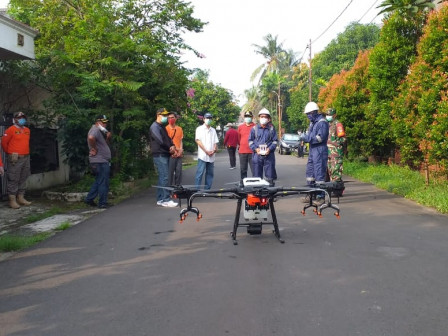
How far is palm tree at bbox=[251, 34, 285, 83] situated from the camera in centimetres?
5269

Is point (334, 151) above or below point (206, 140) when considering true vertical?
below

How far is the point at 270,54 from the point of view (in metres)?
53.4

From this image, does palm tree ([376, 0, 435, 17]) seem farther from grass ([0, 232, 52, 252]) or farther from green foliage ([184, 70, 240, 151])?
green foliage ([184, 70, 240, 151])

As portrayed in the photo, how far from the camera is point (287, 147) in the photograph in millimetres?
33938

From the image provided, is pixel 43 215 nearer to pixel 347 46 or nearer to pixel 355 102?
pixel 355 102

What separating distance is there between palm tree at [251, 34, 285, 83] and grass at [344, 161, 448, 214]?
126 feet

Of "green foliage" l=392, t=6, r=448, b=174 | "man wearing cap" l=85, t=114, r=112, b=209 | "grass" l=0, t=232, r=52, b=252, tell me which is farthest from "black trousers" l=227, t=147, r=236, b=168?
"grass" l=0, t=232, r=52, b=252

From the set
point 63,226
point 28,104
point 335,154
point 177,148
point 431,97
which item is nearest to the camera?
point 63,226

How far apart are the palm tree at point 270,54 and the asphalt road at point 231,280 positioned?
4719 centimetres

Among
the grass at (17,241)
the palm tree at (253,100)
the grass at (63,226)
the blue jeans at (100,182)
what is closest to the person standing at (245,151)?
the blue jeans at (100,182)

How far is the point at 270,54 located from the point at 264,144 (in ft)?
153

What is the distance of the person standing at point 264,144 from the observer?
8789mm

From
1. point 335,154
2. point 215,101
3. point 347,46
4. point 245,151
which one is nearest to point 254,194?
point 335,154

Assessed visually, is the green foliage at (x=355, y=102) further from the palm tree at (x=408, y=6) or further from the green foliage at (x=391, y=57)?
the palm tree at (x=408, y=6)
